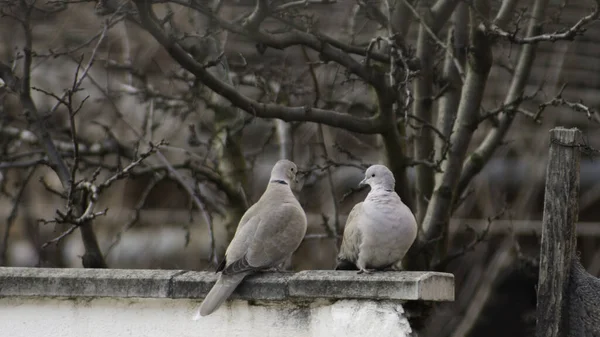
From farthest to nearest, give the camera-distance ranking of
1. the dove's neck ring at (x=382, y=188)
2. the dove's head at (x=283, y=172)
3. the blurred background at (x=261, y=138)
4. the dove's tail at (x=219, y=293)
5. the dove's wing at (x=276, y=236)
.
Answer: the blurred background at (x=261, y=138), the dove's head at (x=283, y=172), the dove's neck ring at (x=382, y=188), the dove's wing at (x=276, y=236), the dove's tail at (x=219, y=293)

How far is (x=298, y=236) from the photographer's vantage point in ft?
13.9

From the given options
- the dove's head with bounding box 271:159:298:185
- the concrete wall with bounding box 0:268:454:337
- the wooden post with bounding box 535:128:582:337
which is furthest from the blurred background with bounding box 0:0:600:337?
the concrete wall with bounding box 0:268:454:337

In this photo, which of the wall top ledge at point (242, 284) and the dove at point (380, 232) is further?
the dove at point (380, 232)

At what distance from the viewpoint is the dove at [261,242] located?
3953 millimetres

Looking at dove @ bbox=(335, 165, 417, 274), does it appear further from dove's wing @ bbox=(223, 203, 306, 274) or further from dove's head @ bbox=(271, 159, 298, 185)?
dove's head @ bbox=(271, 159, 298, 185)

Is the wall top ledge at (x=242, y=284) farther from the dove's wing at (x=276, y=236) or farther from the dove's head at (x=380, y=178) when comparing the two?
the dove's head at (x=380, y=178)

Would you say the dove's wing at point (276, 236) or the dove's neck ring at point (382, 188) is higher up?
the dove's neck ring at point (382, 188)

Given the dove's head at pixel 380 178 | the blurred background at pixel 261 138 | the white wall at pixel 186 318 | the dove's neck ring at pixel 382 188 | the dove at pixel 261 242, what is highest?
the blurred background at pixel 261 138

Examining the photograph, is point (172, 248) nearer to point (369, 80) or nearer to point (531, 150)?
point (531, 150)

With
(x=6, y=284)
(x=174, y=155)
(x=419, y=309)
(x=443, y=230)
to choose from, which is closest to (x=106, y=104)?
(x=174, y=155)

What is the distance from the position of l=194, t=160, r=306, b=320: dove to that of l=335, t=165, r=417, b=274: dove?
24 centimetres

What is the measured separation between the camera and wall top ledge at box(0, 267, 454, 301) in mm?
3752

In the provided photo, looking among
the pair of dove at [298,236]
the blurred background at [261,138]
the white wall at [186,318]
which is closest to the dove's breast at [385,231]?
the pair of dove at [298,236]

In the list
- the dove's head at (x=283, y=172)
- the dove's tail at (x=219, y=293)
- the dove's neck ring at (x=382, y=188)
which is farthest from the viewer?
the dove's head at (x=283, y=172)
